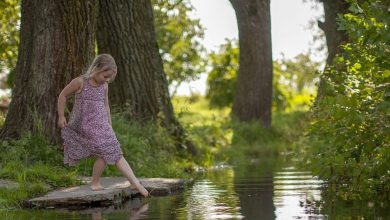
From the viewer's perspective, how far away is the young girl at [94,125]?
37.1 ft

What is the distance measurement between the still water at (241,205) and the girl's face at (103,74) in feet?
5.04

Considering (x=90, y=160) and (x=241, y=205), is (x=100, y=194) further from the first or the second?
(x=90, y=160)

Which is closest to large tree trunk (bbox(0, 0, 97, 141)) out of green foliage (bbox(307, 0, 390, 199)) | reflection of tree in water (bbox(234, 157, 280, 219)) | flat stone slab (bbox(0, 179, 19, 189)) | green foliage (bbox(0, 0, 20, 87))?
flat stone slab (bbox(0, 179, 19, 189))

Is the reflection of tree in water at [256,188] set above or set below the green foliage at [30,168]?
below

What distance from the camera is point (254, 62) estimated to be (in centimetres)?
2955

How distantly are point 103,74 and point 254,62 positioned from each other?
60.8ft

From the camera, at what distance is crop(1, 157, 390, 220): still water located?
364 inches

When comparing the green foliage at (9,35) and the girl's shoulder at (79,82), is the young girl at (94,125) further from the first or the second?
the green foliage at (9,35)

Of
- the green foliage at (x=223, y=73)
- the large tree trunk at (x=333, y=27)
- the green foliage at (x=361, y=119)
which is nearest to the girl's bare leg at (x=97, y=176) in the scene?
the green foliage at (x=361, y=119)

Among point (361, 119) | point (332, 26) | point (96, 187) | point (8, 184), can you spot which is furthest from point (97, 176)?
point (332, 26)

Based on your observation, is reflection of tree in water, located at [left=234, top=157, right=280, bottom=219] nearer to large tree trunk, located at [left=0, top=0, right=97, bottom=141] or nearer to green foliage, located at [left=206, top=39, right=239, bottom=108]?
large tree trunk, located at [left=0, top=0, right=97, bottom=141]

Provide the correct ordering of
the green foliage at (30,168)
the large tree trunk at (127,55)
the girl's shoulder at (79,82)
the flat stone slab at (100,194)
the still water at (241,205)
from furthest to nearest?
the large tree trunk at (127,55), the girl's shoulder at (79,82), the green foliage at (30,168), the flat stone slab at (100,194), the still water at (241,205)

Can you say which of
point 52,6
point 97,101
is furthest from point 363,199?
point 52,6

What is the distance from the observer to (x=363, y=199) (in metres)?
10.7
